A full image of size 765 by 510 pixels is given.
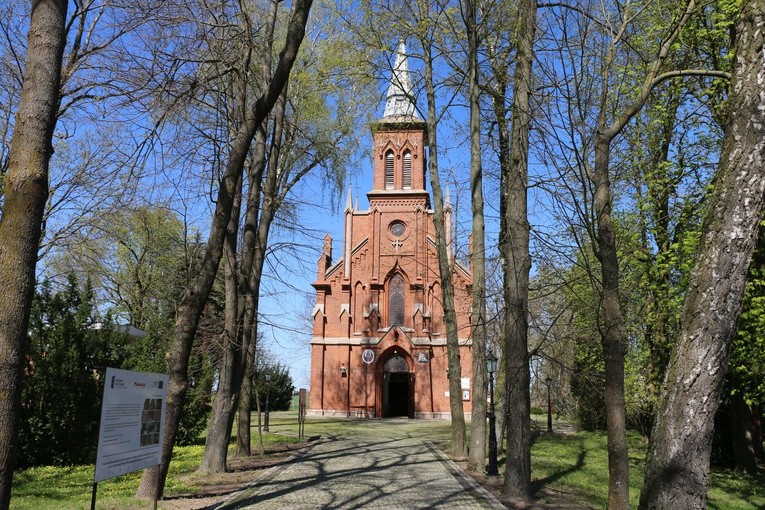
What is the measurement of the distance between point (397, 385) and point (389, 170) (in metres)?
14.3

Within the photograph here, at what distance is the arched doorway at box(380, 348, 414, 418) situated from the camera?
37.6m

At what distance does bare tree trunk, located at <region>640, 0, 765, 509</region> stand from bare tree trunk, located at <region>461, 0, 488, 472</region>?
8.57 metres

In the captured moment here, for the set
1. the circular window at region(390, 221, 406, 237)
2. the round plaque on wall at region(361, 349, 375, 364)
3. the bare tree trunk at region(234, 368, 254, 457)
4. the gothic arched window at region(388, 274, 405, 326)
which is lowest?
the bare tree trunk at region(234, 368, 254, 457)

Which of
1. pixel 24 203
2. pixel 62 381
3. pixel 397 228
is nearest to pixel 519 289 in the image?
pixel 24 203

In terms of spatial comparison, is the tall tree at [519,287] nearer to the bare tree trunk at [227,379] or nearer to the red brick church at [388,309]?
the bare tree trunk at [227,379]

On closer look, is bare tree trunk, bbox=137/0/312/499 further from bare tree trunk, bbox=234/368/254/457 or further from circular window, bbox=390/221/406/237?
circular window, bbox=390/221/406/237

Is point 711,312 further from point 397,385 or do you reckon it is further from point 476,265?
point 397,385

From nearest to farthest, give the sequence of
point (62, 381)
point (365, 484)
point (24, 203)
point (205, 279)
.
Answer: point (24, 203) → point (205, 279) → point (365, 484) → point (62, 381)

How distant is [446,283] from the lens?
15.1 metres

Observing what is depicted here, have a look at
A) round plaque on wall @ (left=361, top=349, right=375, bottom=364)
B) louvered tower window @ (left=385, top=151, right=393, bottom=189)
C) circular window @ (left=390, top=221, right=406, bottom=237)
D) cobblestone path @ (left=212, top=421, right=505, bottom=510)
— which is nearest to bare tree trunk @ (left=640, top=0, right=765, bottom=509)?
cobblestone path @ (left=212, top=421, right=505, bottom=510)

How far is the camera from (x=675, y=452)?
4586 mm

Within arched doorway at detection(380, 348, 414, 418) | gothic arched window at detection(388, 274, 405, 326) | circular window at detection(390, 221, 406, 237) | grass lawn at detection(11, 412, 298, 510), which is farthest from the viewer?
circular window at detection(390, 221, 406, 237)

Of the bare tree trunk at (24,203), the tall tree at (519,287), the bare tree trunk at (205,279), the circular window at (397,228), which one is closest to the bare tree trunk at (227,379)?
the bare tree trunk at (205,279)

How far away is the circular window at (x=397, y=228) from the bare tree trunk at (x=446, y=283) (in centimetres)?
A: 2394
